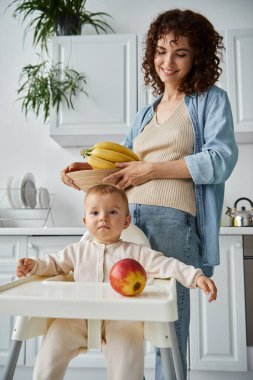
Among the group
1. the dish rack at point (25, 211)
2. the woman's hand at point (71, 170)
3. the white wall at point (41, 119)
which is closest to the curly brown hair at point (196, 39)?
the woman's hand at point (71, 170)

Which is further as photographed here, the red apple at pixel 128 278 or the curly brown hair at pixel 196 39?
the curly brown hair at pixel 196 39

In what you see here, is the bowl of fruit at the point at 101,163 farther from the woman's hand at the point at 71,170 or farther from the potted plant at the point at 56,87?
the potted plant at the point at 56,87

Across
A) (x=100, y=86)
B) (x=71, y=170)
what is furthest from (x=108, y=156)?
(x=100, y=86)

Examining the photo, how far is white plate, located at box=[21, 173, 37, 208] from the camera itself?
8.02ft

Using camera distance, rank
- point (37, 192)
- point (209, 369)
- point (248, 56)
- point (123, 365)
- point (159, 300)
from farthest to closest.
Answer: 1. point (37, 192)
2. point (248, 56)
3. point (209, 369)
4. point (123, 365)
5. point (159, 300)

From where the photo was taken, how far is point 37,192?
259 centimetres

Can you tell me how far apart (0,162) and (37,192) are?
40cm

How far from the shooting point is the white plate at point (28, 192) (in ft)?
8.02

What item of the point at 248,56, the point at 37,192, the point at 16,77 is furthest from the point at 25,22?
the point at 248,56

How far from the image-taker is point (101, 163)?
3.75ft

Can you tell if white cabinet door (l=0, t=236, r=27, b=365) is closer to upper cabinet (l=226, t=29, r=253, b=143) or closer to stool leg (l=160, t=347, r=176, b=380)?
upper cabinet (l=226, t=29, r=253, b=143)

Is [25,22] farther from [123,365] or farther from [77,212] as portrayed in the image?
[123,365]

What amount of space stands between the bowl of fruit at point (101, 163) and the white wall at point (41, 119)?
1568 mm

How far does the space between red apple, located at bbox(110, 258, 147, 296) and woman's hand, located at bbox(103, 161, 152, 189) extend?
1.06 ft
